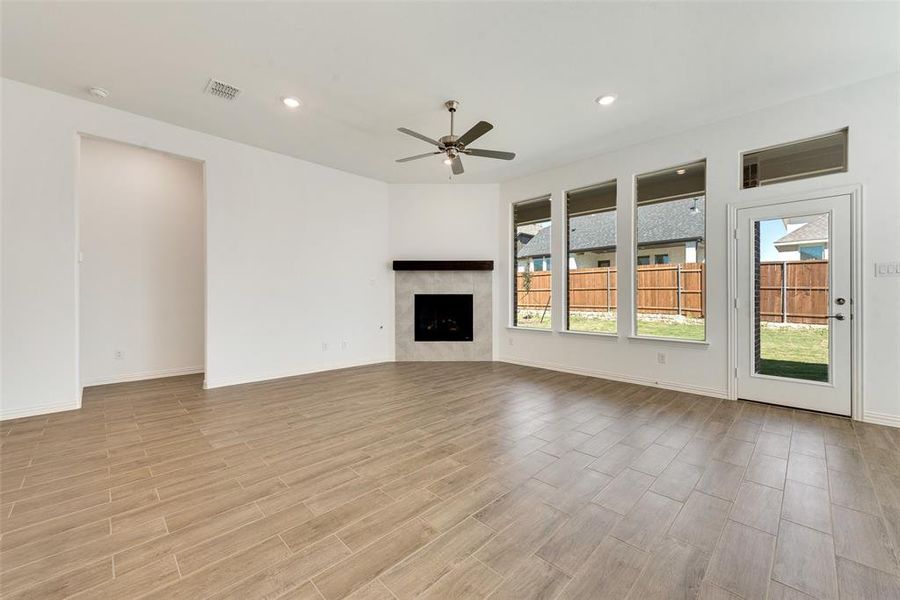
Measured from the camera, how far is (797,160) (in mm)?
3629

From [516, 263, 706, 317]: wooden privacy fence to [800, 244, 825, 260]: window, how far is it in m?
0.85

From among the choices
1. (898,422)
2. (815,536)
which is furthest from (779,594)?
(898,422)

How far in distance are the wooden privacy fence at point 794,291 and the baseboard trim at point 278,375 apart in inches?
210

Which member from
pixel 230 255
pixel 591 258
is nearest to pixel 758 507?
pixel 591 258

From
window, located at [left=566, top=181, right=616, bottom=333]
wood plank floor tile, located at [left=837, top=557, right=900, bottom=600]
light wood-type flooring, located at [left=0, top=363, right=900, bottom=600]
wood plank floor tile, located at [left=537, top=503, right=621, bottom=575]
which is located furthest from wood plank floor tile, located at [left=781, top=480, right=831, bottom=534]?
window, located at [left=566, top=181, right=616, bottom=333]

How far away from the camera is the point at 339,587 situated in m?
1.41

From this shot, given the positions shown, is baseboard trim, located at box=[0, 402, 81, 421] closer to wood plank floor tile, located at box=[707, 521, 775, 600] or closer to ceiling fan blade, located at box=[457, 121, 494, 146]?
ceiling fan blade, located at box=[457, 121, 494, 146]

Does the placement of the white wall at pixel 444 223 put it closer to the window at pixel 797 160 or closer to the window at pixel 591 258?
the window at pixel 591 258

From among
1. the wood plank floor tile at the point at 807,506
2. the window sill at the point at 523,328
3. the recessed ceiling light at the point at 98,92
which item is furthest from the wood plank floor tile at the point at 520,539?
the recessed ceiling light at the point at 98,92

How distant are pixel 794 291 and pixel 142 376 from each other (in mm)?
8174

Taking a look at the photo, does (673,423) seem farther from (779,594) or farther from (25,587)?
(25,587)

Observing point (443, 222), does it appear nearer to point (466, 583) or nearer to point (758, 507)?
point (758, 507)

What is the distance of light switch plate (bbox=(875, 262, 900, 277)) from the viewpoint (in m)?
3.11

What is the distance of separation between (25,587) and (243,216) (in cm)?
416
